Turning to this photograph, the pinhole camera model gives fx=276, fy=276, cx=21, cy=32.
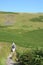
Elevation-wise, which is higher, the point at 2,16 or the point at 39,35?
the point at 2,16

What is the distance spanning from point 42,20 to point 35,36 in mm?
26560

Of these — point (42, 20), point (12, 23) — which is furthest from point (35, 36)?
point (42, 20)

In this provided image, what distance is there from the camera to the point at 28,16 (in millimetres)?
84000

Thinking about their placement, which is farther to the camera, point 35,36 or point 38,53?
point 35,36

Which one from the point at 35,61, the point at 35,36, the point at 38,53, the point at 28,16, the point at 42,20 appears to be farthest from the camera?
the point at 28,16

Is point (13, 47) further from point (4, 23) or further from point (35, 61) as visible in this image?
point (4, 23)

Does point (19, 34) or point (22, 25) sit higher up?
point (22, 25)

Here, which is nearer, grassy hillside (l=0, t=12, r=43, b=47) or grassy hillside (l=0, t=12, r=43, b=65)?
grassy hillside (l=0, t=12, r=43, b=65)

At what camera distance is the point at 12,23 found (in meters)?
72.0

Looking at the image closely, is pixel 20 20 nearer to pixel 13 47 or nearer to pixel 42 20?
pixel 42 20

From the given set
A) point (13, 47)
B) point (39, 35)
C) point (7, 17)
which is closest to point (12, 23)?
point (7, 17)

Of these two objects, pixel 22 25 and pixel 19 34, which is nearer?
pixel 19 34

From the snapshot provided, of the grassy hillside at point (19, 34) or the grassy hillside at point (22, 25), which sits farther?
the grassy hillside at point (22, 25)

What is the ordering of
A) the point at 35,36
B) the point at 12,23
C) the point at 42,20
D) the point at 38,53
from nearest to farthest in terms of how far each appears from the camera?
the point at 38,53 < the point at 35,36 < the point at 12,23 < the point at 42,20
